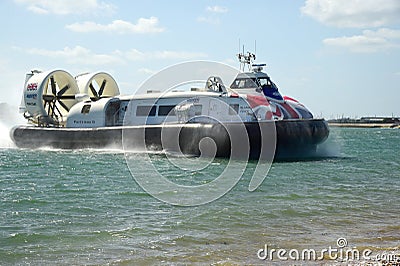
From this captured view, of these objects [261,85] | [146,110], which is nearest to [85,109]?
[146,110]

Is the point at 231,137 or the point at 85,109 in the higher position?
the point at 85,109

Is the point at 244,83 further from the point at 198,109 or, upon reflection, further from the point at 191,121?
the point at 191,121

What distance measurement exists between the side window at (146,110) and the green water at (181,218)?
5.01 metres

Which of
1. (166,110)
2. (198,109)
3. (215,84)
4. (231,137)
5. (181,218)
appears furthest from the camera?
(166,110)

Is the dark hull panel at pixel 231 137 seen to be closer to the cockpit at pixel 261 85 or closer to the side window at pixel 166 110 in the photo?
the side window at pixel 166 110

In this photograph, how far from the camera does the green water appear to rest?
5.73 meters

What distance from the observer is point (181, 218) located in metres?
7.45

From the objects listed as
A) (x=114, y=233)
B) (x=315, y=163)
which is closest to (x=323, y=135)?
(x=315, y=163)

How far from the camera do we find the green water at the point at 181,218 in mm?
5727

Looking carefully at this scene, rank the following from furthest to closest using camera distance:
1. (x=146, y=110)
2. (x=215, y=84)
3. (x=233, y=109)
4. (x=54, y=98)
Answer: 1. (x=54, y=98)
2. (x=146, y=110)
3. (x=215, y=84)
4. (x=233, y=109)

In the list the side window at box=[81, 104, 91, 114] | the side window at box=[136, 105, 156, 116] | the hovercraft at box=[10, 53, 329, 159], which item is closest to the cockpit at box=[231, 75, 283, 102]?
the hovercraft at box=[10, 53, 329, 159]

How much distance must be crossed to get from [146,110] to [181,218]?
1067 cm

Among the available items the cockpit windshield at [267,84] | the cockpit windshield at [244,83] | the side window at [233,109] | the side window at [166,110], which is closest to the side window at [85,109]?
the side window at [166,110]

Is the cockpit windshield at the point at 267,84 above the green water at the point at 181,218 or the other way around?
above
